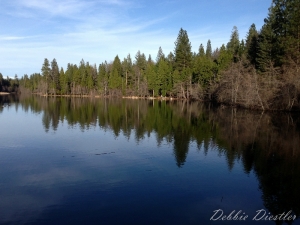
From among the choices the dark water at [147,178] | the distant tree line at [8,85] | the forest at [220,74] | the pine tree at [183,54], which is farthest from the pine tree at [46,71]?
the dark water at [147,178]

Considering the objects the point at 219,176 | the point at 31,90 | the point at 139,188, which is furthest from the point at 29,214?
the point at 31,90

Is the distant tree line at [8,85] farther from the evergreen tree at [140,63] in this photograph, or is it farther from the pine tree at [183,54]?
the pine tree at [183,54]

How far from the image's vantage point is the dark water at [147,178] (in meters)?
10.4

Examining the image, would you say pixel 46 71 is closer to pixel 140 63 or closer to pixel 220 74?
pixel 140 63

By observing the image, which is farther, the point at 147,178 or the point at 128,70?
the point at 128,70

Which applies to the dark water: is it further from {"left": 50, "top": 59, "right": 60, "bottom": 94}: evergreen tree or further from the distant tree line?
the distant tree line

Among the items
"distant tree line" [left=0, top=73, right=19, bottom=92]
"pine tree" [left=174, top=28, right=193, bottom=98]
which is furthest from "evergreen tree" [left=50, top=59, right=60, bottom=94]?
"distant tree line" [left=0, top=73, right=19, bottom=92]

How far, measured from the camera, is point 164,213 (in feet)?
34.2

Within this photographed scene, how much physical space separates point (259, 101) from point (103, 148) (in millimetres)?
36465

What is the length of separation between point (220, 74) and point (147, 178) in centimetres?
6108

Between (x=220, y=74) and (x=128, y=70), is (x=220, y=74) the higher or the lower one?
the lower one

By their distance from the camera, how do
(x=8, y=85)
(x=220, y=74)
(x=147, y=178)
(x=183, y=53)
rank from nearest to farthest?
(x=147, y=178), (x=220, y=74), (x=183, y=53), (x=8, y=85)

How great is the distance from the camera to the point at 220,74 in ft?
231

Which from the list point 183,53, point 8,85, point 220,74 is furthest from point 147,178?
point 8,85
